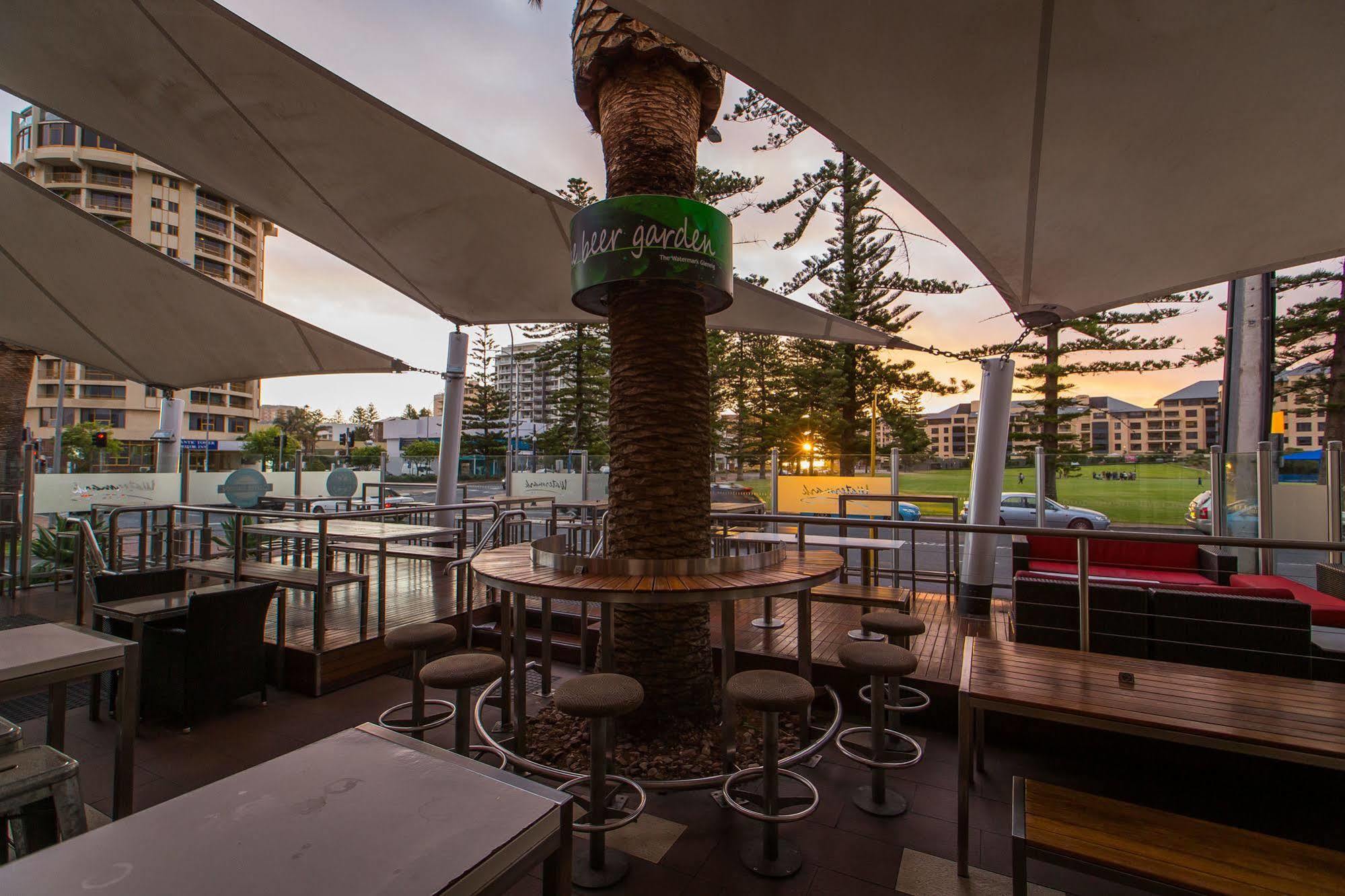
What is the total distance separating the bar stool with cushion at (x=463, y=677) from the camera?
2.49 meters

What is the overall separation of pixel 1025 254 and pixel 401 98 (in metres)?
8.19

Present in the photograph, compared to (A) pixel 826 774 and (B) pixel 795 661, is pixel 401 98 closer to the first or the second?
(B) pixel 795 661

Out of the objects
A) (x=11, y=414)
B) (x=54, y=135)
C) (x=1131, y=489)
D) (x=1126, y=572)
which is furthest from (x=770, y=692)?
(x=54, y=135)

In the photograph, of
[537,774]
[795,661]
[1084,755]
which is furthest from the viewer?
[795,661]

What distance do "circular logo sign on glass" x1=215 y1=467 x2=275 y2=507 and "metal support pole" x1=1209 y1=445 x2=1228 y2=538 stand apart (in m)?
11.8

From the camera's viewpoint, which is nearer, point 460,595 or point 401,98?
point 460,595

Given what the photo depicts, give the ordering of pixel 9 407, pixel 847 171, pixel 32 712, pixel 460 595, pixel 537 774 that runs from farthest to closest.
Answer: pixel 847 171, pixel 9 407, pixel 460 595, pixel 32 712, pixel 537 774

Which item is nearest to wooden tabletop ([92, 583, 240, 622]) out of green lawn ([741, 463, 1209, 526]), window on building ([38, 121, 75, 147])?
green lawn ([741, 463, 1209, 526])

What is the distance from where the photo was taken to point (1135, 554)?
6.27 metres

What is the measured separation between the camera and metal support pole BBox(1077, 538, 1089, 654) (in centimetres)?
295

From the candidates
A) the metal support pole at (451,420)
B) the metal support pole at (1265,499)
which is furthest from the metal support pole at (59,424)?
the metal support pole at (1265,499)

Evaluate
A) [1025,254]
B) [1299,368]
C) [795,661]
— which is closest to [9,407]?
[795,661]

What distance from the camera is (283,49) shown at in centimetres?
450

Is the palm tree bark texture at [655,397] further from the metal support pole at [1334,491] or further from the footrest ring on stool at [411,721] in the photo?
the metal support pole at [1334,491]
